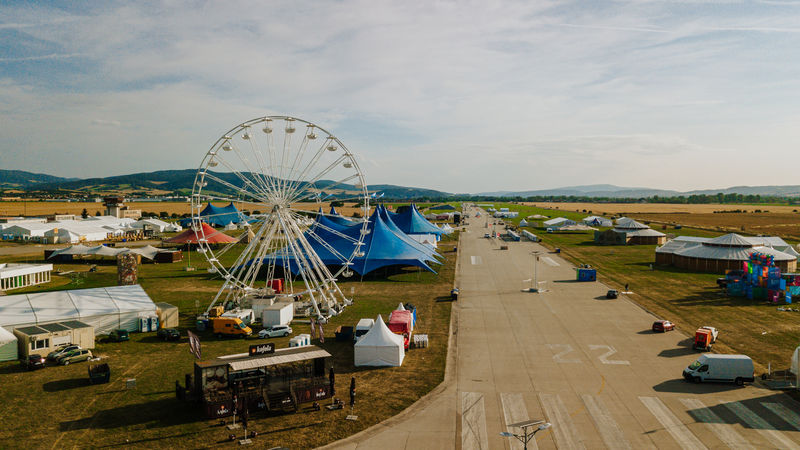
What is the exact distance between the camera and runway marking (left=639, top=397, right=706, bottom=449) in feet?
53.8

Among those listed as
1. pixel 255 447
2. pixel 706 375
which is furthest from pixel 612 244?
pixel 255 447

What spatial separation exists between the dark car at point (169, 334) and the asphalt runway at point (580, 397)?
52.9 feet

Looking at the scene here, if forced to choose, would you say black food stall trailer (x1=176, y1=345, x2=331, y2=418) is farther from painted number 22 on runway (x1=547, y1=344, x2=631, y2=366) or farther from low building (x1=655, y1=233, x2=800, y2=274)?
low building (x1=655, y1=233, x2=800, y2=274)

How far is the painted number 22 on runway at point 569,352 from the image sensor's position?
24.5m

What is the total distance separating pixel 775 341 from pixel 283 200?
31239mm

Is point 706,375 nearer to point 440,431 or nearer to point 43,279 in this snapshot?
point 440,431

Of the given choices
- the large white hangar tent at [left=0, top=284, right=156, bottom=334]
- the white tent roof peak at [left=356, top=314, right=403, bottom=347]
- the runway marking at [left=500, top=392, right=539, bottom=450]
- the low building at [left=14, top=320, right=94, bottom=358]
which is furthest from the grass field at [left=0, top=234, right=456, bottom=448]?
the runway marking at [left=500, top=392, right=539, bottom=450]

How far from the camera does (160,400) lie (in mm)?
20188

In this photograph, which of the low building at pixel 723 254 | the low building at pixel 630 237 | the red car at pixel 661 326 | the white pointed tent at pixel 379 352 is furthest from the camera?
the low building at pixel 630 237

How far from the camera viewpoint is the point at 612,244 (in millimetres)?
80188

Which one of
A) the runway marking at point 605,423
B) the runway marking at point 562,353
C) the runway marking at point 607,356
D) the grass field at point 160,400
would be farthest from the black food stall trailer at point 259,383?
the runway marking at point 607,356

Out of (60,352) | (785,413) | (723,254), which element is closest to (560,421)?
(785,413)

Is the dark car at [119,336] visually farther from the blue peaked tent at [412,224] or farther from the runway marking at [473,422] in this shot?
the blue peaked tent at [412,224]

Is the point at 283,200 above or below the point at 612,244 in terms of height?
above
